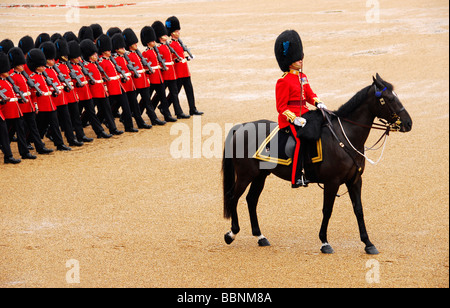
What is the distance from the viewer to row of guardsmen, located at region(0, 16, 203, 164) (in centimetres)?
1046

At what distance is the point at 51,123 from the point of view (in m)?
10.8

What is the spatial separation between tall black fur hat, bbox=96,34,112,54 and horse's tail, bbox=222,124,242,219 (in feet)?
18.0

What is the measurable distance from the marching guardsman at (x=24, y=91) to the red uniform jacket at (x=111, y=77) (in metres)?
1.48

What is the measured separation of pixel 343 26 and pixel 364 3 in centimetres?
449

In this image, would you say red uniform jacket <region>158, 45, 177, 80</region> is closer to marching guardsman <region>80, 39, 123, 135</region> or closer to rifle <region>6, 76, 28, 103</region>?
marching guardsman <region>80, 39, 123, 135</region>

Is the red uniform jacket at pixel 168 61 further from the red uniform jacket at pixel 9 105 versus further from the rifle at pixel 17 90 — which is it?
the red uniform jacket at pixel 9 105

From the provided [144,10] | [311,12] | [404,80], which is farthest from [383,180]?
[144,10]

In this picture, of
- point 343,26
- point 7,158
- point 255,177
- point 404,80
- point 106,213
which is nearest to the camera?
point 255,177

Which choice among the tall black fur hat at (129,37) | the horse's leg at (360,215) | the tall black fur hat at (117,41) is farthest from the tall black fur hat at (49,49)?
the horse's leg at (360,215)

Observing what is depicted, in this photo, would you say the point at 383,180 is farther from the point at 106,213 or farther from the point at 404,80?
the point at 404,80

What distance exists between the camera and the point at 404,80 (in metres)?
14.5

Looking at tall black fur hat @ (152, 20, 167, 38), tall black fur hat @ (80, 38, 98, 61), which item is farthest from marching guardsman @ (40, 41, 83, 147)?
tall black fur hat @ (152, 20, 167, 38)

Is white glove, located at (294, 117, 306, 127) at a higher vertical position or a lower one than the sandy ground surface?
higher

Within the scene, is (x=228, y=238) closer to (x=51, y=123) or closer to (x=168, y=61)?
(x=51, y=123)
